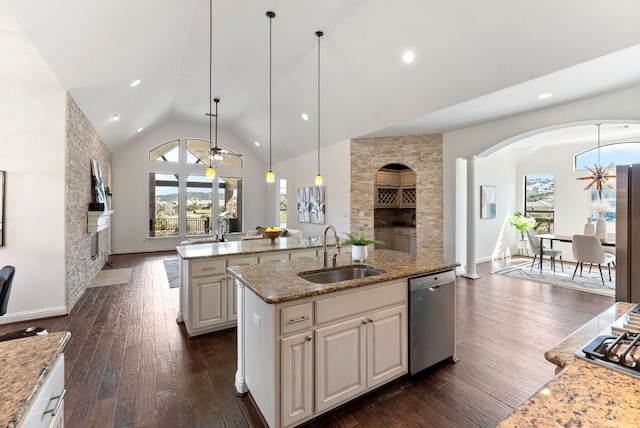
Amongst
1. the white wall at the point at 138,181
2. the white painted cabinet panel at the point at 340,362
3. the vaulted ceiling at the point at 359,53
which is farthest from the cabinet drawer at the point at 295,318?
the white wall at the point at 138,181

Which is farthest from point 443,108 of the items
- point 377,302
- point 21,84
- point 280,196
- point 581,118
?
point 280,196

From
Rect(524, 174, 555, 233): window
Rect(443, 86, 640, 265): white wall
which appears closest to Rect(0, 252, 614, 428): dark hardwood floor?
Rect(443, 86, 640, 265): white wall

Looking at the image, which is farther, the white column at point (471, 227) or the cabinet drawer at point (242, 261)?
the white column at point (471, 227)

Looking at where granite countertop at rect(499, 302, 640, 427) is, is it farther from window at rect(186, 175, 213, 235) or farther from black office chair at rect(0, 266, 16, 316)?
window at rect(186, 175, 213, 235)

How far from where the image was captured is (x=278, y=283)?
1.99 m

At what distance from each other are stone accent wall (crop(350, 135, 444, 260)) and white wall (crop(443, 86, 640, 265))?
6.2 inches

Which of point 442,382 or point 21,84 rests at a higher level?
point 21,84

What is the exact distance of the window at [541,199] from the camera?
766 centimetres

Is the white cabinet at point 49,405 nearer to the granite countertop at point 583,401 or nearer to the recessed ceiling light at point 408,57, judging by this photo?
the granite countertop at point 583,401

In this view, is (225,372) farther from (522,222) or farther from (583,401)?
(522,222)

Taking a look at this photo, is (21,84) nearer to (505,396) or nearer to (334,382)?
(334,382)

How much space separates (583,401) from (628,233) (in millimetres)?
1161

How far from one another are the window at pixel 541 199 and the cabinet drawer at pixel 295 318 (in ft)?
28.0

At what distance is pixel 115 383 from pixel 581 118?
613cm
